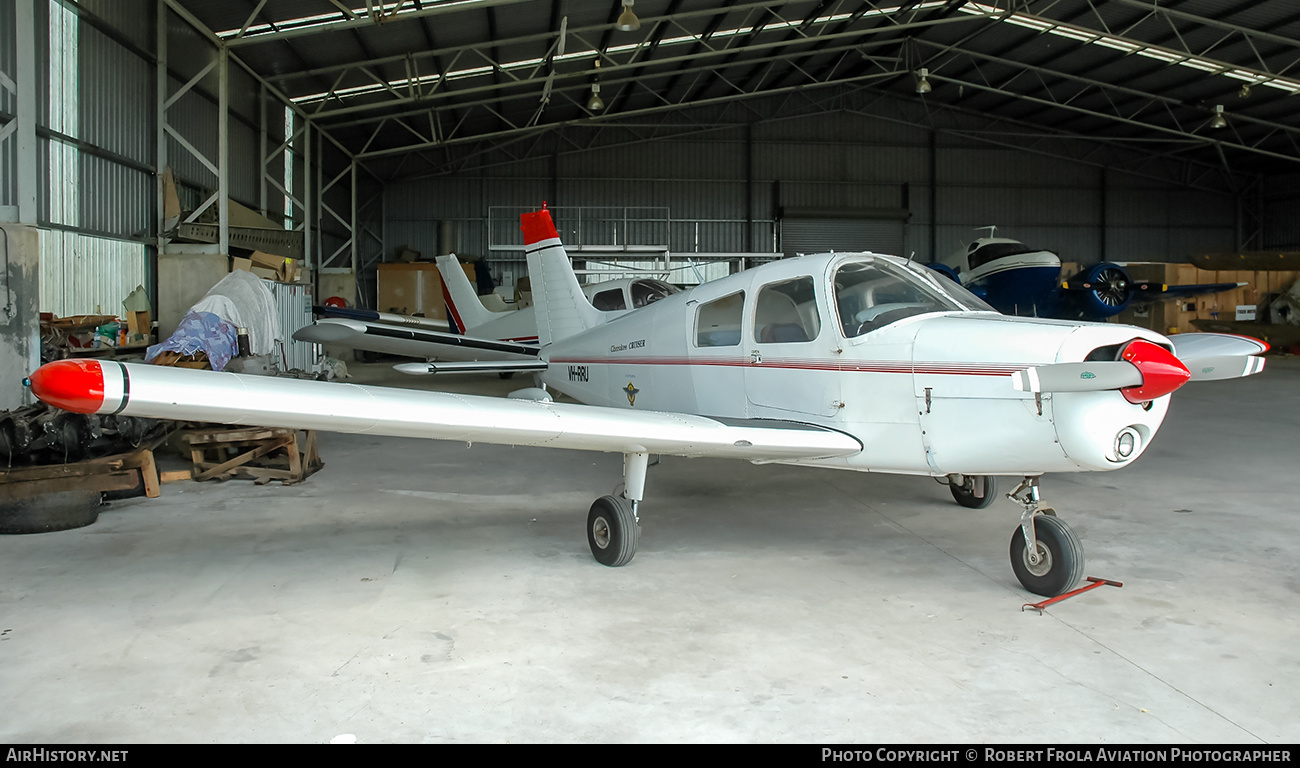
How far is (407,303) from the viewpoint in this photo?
984 inches

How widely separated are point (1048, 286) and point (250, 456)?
52.3 feet

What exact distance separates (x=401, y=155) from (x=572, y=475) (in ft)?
77.3

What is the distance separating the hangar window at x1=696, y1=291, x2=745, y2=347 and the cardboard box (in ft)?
66.6

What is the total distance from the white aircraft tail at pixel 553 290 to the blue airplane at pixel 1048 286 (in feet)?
37.6

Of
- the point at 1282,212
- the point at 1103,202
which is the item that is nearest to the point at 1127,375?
the point at 1103,202

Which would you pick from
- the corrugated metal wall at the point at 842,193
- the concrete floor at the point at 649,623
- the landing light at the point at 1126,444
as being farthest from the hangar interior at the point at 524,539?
the corrugated metal wall at the point at 842,193

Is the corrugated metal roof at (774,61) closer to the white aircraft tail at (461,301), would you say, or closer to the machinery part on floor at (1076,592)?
the white aircraft tail at (461,301)

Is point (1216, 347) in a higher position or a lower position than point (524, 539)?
higher

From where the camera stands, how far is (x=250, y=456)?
7082mm

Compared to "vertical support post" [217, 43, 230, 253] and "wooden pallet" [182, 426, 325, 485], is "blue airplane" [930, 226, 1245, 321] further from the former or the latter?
"wooden pallet" [182, 426, 325, 485]

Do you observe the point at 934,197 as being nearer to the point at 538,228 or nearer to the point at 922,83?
the point at 922,83

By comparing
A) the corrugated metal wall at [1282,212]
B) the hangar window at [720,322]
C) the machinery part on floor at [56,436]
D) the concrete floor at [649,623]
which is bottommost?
Result: the concrete floor at [649,623]

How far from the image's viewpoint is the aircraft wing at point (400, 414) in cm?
302

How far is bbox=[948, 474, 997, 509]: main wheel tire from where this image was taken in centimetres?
616
